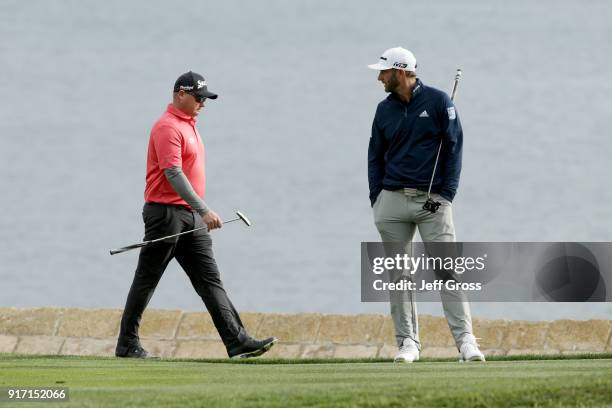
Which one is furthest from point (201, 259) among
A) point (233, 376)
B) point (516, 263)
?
point (516, 263)

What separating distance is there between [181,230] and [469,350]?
2143 mm

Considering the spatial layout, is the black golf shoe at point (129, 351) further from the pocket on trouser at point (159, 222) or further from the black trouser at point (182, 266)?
the pocket on trouser at point (159, 222)

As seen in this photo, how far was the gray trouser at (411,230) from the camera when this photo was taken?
8.30m

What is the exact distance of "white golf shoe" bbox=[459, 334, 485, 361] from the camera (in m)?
8.23

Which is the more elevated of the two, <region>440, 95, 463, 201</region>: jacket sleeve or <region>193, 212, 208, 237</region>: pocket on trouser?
<region>440, 95, 463, 201</region>: jacket sleeve

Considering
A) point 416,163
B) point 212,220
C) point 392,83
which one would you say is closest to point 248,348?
point 212,220

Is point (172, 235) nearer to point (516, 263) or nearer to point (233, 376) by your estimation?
point (233, 376)

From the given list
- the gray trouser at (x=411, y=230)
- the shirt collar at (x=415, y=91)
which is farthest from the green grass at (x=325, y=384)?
the shirt collar at (x=415, y=91)

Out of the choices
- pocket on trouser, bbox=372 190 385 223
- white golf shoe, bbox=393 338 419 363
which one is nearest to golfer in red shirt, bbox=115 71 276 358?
white golf shoe, bbox=393 338 419 363

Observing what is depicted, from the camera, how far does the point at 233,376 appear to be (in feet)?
23.0

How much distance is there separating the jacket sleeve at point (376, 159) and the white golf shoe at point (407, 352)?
961 millimetres

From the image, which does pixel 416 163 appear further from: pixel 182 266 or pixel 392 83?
pixel 182 266

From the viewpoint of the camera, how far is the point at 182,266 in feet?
30.1

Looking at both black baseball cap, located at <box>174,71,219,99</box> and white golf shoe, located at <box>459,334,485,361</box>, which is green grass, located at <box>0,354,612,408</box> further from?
black baseball cap, located at <box>174,71,219,99</box>
